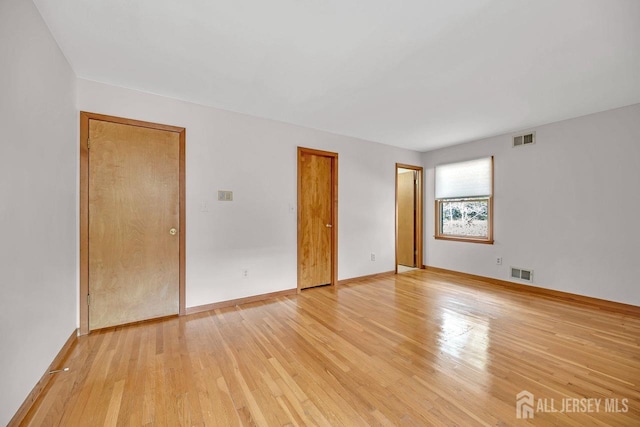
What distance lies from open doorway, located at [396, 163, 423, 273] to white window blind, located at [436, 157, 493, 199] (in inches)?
18.8

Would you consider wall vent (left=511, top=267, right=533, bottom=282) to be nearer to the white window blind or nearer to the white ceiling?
the white window blind

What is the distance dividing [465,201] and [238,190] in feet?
13.2

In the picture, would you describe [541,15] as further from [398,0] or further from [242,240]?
[242,240]

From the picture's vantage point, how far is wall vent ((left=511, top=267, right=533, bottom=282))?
3854mm

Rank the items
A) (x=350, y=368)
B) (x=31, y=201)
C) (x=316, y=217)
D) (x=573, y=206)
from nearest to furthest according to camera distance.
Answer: (x=31, y=201), (x=350, y=368), (x=573, y=206), (x=316, y=217)

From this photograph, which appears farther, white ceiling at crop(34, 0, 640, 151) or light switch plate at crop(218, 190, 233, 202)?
light switch plate at crop(218, 190, 233, 202)

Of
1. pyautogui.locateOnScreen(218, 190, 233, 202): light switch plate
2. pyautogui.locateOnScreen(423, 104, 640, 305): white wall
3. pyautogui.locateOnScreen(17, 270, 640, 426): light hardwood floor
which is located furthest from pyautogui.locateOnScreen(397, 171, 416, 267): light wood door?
pyautogui.locateOnScreen(218, 190, 233, 202): light switch plate

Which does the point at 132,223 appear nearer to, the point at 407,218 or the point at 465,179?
the point at 407,218

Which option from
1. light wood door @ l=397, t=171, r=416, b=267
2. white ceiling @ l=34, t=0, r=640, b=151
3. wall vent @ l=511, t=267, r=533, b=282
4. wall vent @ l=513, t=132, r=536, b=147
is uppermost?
white ceiling @ l=34, t=0, r=640, b=151

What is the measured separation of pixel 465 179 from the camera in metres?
4.66

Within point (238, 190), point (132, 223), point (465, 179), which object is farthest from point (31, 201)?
point (465, 179)

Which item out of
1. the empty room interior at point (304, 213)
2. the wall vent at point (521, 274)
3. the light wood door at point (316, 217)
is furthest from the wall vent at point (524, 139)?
the light wood door at point (316, 217)

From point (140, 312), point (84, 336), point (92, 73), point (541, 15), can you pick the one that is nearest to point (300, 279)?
point (140, 312)

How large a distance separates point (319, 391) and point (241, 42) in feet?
8.48
